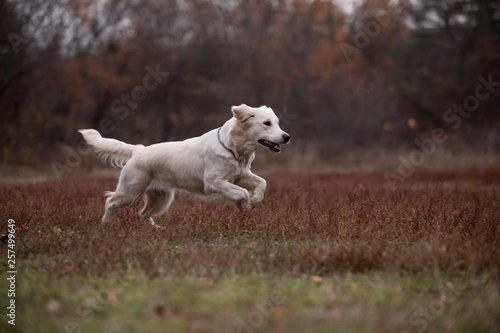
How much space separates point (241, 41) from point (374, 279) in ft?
74.9

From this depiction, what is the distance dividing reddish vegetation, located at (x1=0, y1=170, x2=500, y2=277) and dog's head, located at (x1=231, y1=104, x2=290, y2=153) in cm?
93

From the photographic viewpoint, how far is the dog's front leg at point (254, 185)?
6.46 meters

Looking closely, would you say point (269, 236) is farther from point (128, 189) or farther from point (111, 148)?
point (111, 148)

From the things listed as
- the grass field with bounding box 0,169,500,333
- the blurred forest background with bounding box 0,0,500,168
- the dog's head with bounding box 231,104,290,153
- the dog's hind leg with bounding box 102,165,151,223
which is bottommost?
the grass field with bounding box 0,169,500,333

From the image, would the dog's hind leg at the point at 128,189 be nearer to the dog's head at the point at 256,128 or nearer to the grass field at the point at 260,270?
the grass field at the point at 260,270

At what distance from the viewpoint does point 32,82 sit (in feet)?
62.1

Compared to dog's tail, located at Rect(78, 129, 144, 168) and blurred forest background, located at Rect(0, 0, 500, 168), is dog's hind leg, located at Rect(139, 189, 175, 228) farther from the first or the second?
blurred forest background, located at Rect(0, 0, 500, 168)

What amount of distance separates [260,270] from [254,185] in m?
2.81

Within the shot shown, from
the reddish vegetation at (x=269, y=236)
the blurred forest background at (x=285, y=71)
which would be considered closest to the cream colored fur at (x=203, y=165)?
the reddish vegetation at (x=269, y=236)

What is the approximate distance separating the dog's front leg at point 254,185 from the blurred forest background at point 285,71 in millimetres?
12947

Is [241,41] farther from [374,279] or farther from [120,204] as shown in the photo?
[374,279]

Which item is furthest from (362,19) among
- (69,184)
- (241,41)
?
(69,184)

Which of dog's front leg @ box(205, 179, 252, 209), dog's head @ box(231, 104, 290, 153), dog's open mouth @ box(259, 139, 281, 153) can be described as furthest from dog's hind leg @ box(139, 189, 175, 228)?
dog's open mouth @ box(259, 139, 281, 153)

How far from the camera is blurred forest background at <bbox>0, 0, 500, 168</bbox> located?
21688mm
